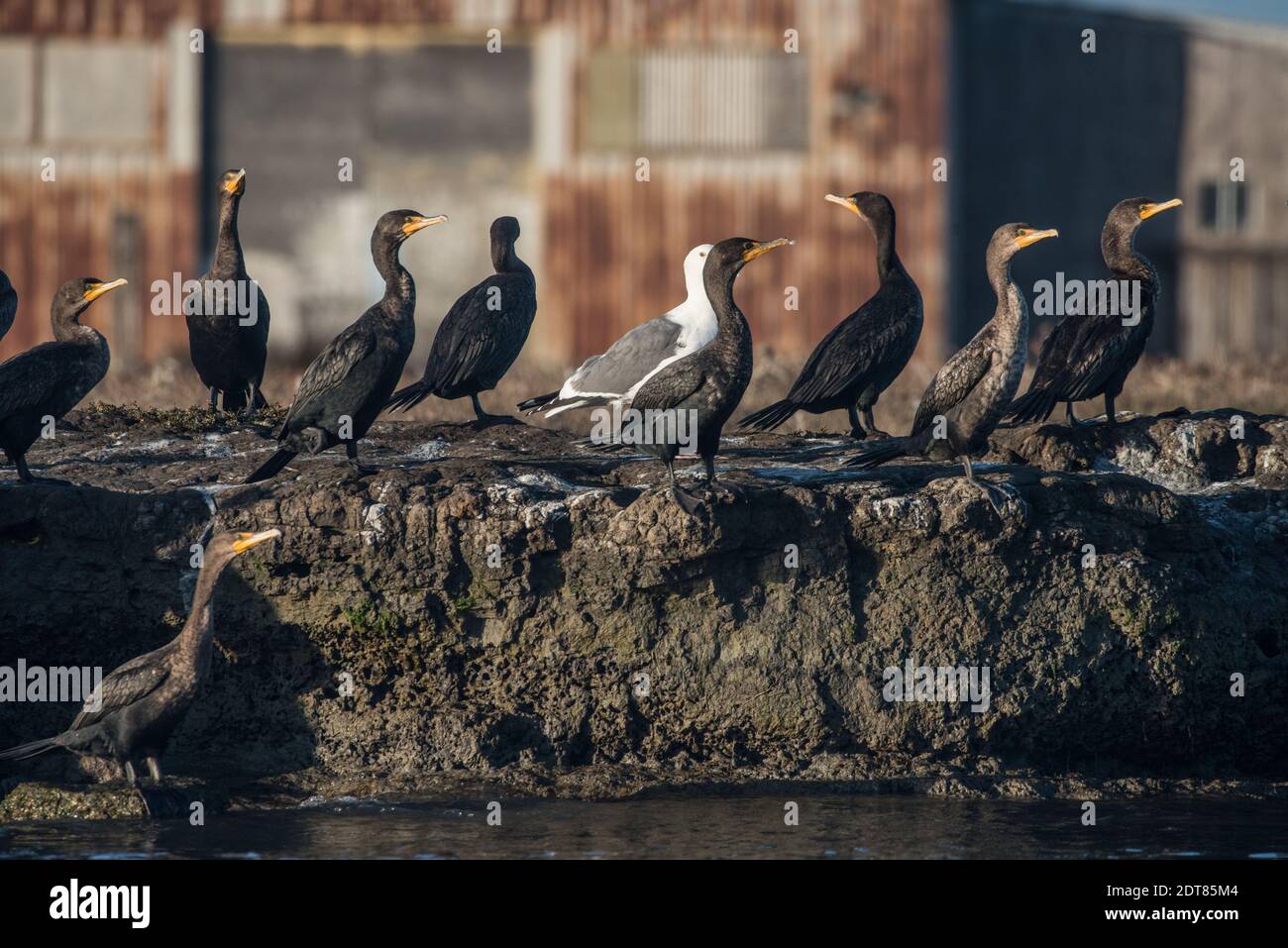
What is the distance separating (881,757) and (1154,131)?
18319 millimetres

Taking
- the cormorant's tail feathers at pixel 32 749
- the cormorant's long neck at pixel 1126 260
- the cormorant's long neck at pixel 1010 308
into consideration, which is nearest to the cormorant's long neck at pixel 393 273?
the cormorant's tail feathers at pixel 32 749

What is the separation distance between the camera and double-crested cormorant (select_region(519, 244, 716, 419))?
34.0ft

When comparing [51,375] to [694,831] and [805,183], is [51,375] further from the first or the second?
[805,183]

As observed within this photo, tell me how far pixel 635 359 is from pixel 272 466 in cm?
206

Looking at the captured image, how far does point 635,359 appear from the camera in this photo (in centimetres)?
1046

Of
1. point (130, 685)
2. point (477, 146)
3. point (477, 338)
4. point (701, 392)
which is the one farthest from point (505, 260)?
point (477, 146)

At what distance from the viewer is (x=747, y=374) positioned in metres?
9.32

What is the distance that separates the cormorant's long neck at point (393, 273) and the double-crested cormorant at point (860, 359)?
6.38 feet

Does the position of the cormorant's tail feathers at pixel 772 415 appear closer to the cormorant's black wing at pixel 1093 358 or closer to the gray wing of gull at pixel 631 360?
the gray wing of gull at pixel 631 360

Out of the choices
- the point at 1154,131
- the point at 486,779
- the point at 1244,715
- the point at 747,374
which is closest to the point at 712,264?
the point at 747,374

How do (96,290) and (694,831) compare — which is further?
(96,290)

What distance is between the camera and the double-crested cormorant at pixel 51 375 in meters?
9.73

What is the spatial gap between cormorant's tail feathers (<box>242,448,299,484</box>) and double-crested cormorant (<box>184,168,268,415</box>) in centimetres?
A: 159
